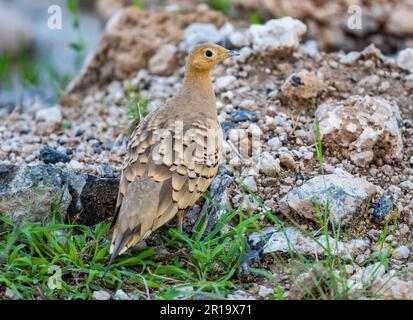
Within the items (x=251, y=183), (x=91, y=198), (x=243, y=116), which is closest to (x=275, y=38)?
(x=243, y=116)

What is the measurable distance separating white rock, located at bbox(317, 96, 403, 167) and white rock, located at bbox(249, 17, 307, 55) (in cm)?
118

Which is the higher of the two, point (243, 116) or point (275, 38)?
point (275, 38)

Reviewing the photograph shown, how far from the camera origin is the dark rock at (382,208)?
516 centimetres

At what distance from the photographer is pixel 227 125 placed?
19.6ft

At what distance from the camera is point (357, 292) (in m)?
4.34

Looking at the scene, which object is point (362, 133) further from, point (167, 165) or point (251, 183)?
point (167, 165)

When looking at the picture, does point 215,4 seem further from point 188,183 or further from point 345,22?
point 188,183

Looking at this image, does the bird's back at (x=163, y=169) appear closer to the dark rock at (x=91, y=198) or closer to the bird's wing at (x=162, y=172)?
the bird's wing at (x=162, y=172)

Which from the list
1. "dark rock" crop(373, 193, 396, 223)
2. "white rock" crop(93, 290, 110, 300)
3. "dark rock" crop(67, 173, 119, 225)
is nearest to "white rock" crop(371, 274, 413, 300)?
"dark rock" crop(373, 193, 396, 223)

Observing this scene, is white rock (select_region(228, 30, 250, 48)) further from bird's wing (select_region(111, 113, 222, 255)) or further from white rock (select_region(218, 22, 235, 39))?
bird's wing (select_region(111, 113, 222, 255))

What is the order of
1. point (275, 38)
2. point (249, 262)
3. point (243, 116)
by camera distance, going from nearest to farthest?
point (249, 262) < point (243, 116) < point (275, 38)

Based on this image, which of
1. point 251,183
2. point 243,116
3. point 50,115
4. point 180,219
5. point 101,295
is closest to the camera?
point 101,295

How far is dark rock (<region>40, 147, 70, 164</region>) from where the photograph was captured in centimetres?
588

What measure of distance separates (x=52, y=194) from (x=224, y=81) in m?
2.11
